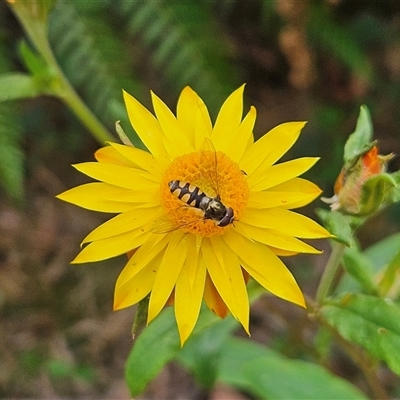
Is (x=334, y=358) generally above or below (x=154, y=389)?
above

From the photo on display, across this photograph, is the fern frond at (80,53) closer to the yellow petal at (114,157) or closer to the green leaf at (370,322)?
the yellow petal at (114,157)

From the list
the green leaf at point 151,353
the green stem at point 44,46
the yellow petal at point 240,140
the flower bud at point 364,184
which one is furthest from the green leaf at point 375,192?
the green stem at point 44,46

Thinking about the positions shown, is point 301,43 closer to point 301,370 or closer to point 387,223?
point 387,223

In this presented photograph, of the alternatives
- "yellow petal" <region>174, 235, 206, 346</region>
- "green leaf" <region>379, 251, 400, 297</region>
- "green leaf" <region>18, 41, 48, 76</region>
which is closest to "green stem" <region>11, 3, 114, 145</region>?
"green leaf" <region>18, 41, 48, 76</region>

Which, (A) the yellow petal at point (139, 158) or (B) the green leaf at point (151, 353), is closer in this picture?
(A) the yellow petal at point (139, 158)

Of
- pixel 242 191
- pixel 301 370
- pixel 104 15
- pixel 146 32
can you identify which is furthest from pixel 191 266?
pixel 104 15

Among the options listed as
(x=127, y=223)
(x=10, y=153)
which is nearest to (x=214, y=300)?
(x=127, y=223)

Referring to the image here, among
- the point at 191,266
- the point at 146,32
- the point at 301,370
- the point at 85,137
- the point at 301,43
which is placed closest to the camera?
the point at 191,266
